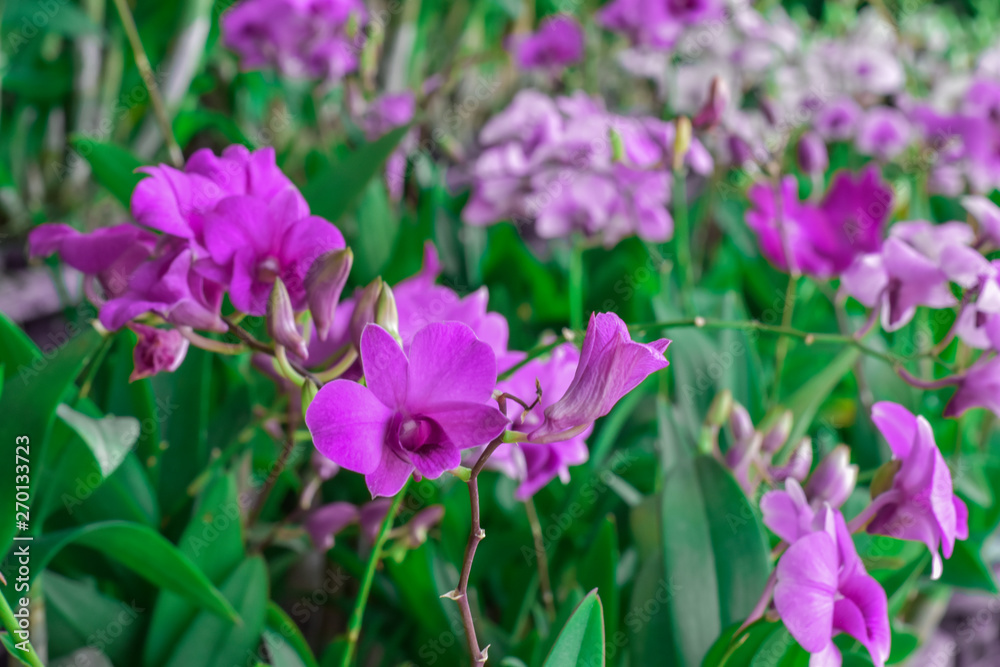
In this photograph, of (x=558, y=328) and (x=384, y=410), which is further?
(x=558, y=328)

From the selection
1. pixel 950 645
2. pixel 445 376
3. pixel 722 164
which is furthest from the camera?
pixel 722 164

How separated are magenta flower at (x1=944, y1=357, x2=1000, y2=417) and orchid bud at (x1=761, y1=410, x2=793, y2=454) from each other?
4.0 inches

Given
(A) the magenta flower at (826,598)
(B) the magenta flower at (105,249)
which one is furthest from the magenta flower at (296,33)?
(A) the magenta flower at (826,598)

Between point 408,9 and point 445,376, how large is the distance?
1322 millimetres

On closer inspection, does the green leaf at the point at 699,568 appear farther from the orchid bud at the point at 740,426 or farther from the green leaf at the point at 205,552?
the green leaf at the point at 205,552

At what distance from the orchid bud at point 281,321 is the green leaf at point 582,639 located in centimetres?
16

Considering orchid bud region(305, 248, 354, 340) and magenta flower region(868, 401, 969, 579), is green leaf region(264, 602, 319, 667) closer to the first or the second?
orchid bud region(305, 248, 354, 340)

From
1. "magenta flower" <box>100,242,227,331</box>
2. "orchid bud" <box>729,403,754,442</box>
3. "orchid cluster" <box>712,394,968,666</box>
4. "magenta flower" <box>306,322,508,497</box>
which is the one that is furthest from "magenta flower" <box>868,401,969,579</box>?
"magenta flower" <box>100,242,227,331</box>

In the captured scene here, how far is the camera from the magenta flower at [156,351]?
1.29ft

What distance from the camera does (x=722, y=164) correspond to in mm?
1310

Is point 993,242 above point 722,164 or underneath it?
above

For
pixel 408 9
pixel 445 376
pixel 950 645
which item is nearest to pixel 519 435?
pixel 445 376

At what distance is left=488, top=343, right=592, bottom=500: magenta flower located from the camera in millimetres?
465

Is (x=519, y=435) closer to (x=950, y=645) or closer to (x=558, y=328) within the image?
(x=558, y=328)
